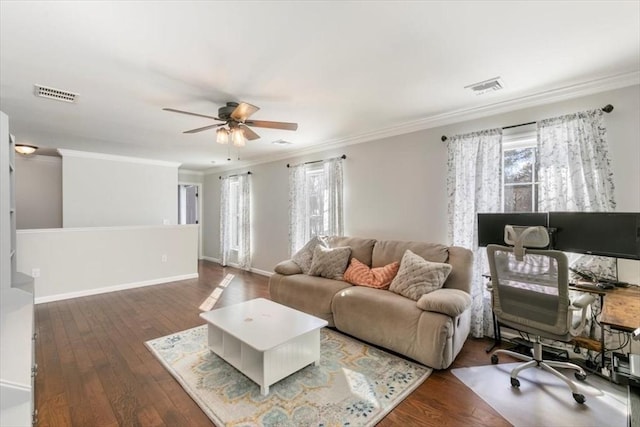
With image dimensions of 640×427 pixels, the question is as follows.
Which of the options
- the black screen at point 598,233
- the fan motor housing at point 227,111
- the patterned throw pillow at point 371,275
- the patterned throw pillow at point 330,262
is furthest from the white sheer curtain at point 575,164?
the fan motor housing at point 227,111

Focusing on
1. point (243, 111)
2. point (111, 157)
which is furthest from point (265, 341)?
point (111, 157)

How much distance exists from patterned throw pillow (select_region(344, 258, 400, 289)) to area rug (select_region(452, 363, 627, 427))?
3.52 ft

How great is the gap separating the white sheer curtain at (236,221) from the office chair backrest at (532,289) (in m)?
4.95

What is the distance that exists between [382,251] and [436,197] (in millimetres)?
948

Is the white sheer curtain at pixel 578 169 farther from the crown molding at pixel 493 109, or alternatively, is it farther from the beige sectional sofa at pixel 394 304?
the beige sectional sofa at pixel 394 304

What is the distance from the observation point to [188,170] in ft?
25.0

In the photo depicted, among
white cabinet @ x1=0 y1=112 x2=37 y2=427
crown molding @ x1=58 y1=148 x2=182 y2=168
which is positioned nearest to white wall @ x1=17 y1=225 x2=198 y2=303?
crown molding @ x1=58 y1=148 x2=182 y2=168

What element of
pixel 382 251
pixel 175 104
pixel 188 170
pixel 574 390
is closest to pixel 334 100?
pixel 175 104

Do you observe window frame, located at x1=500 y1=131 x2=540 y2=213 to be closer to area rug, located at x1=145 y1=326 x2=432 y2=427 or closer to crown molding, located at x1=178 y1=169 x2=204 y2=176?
area rug, located at x1=145 y1=326 x2=432 y2=427

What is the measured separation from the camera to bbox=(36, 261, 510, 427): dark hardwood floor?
6.16ft

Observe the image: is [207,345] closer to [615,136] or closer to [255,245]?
[255,245]

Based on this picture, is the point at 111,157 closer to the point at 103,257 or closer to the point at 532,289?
the point at 103,257

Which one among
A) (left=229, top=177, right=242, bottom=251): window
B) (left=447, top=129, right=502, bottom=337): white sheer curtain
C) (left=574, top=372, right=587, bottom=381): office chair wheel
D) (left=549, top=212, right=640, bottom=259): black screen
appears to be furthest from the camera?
(left=229, top=177, right=242, bottom=251): window

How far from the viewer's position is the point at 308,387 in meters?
2.18
